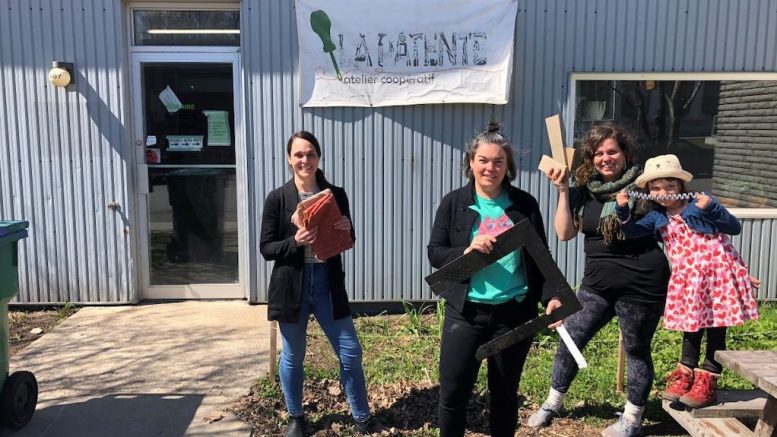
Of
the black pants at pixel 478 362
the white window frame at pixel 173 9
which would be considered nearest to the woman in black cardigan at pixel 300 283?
the black pants at pixel 478 362

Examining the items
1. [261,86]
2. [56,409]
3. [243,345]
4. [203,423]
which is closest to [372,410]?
[203,423]

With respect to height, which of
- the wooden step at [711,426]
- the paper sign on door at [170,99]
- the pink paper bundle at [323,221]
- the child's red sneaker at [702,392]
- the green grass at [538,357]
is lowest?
the green grass at [538,357]

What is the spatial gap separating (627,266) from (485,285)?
3.20 feet

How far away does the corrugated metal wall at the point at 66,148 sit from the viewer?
210 inches

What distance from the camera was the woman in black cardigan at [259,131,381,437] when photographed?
3.23 meters

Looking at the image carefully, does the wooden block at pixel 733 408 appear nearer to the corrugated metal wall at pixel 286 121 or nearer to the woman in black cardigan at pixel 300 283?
the woman in black cardigan at pixel 300 283

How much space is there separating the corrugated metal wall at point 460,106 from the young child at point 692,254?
2.34m

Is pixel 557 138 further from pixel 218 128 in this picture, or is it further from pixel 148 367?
pixel 218 128

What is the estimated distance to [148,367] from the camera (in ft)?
14.6

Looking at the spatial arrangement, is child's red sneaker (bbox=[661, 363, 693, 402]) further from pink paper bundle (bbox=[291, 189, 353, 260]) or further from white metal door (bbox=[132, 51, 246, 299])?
white metal door (bbox=[132, 51, 246, 299])

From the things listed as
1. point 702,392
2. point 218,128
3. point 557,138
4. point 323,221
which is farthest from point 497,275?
point 218,128

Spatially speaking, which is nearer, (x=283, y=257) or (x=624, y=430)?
(x=283, y=257)

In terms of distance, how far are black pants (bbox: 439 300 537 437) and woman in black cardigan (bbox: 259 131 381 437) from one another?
684 millimetres

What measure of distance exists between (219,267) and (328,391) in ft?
7.67
